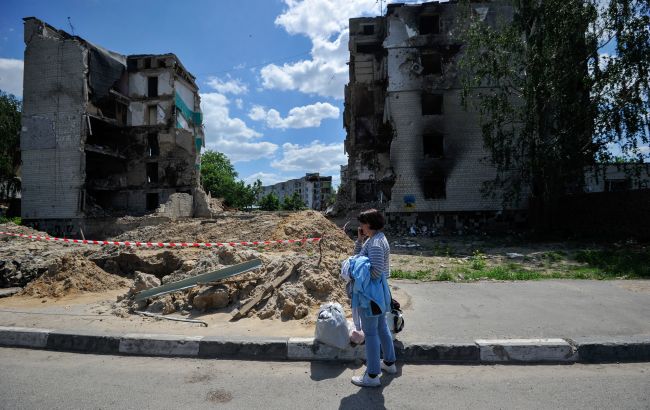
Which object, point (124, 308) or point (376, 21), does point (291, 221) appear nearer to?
point (124, 308)

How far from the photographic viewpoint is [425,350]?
3975 millimetres

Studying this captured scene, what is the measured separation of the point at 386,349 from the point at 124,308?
170 inches

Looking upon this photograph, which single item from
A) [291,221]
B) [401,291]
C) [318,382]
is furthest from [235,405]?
[291,221]

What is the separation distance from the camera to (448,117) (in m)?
23.5

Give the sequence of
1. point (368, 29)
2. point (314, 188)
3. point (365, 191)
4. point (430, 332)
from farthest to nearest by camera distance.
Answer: point (314, 188)
point (368, 29)
point (365, 191)
point (430, 332)

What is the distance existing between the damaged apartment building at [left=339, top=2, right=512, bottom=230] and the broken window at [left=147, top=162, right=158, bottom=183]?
1713 centimetres

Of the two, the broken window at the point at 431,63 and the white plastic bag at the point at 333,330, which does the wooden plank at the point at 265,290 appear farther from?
the broken window at the point at 431,63

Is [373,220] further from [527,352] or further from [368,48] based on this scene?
[368,48]

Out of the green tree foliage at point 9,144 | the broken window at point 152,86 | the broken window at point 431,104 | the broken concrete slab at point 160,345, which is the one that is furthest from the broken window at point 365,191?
the green tree foliage at point 9,144

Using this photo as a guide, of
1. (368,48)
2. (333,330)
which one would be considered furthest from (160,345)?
(368,48)

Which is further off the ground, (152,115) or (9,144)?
(152,115)

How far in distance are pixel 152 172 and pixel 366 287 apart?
3279 cm

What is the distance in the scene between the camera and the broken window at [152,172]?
102 feet

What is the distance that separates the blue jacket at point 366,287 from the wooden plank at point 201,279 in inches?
106
